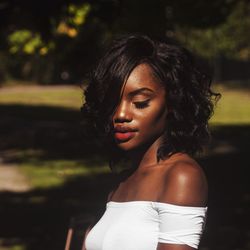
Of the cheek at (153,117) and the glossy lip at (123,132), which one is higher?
the cheek at (153,117)

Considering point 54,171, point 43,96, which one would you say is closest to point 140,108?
point 54,171

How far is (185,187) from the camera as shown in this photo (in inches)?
77.7

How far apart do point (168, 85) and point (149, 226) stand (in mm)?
398

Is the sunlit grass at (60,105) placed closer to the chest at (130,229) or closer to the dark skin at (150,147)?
the dark skin at (150,147)

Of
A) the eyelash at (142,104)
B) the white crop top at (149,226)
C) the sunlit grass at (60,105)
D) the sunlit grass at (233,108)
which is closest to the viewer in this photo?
the white crop top at (149,226)

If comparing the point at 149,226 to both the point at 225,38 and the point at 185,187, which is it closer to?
the point at 185,187

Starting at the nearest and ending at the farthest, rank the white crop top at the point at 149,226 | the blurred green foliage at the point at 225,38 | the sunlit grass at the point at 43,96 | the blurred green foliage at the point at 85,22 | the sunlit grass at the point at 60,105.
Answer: the white crop top at the point at 149,226 → the blurred green foliage at the point at 85,22 → the sunlit grass at the point at 60,105 → the sunlit grass at the point at 43,96 → the blurred green foliage at the point at 225,38

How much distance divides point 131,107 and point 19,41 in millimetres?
13610

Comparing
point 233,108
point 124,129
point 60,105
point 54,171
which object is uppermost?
point 124,129

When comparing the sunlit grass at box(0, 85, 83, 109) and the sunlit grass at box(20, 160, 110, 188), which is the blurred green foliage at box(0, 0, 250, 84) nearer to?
the sunlit grass at box(20, 160, 110, 188)

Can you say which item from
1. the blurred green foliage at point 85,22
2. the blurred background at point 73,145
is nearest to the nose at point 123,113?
the blurred background at point 73,145

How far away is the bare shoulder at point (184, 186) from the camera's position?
1968 mm

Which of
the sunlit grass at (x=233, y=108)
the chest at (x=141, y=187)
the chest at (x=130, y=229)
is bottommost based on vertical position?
the sunlit grass at (x=233, y=108)

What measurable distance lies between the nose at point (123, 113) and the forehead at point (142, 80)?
34mm
